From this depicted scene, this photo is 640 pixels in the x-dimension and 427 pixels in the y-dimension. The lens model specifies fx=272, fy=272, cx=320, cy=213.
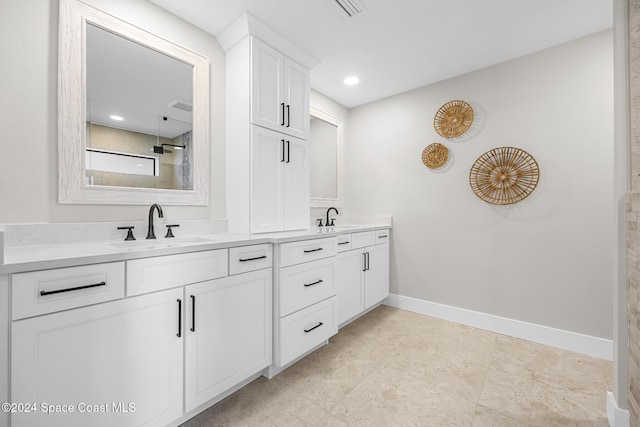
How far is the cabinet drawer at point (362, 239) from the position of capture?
2.56 m

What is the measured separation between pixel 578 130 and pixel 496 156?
57cm

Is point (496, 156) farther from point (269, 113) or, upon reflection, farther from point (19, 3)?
point (19, 3)

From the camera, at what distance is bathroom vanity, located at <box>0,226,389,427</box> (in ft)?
3.07

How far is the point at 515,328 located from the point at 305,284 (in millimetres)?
1987

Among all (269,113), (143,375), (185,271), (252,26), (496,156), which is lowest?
(143,375)

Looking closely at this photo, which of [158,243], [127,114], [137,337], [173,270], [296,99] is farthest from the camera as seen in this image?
[296,99]

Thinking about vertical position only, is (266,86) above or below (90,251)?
above

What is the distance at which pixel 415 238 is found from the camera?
301 centimetres

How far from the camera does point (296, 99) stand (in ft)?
7.68

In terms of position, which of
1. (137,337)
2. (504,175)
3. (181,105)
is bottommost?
(137,337)

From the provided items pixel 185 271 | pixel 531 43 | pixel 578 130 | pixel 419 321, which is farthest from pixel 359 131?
pixel 185 271

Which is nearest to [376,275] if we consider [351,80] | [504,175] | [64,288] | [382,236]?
[382,236]

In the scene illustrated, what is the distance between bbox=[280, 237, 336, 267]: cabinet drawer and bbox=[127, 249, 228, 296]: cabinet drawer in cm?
40

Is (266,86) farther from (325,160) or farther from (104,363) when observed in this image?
(104,363)
